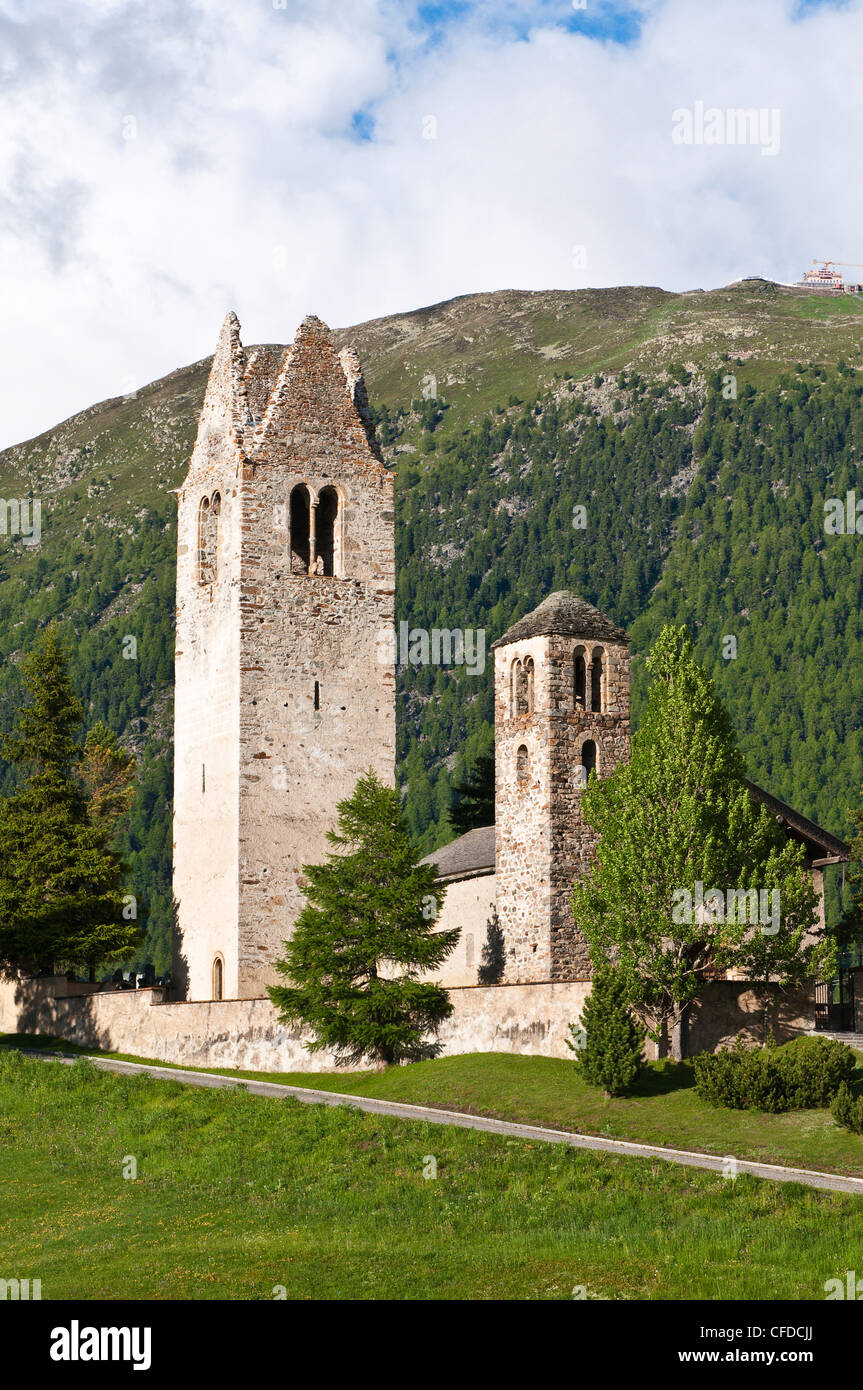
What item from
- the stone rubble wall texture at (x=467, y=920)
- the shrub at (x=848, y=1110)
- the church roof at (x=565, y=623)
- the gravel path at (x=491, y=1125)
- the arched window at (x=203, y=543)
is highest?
the arched window at (x=203, y=543)

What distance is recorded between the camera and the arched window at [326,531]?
5478 centimetres

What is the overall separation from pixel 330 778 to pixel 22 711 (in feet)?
37.0

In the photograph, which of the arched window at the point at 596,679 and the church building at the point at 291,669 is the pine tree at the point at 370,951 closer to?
the church building at the point at 291,669

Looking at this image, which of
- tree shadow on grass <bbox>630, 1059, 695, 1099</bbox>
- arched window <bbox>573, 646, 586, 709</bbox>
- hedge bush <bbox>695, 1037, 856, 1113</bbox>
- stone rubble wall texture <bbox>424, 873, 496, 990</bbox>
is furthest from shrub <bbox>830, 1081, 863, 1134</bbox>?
stone rubble wall texture <bbox>424, 873, 496, 990</bbox>

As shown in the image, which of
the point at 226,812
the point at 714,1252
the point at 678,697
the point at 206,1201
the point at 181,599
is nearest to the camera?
the point at 714,1252

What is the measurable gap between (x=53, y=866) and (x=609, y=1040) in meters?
23.2

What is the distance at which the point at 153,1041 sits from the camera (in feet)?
159

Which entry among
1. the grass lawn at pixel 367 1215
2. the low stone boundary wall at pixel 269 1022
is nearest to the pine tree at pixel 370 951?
the low stone boundary wall at pixel 269 1022

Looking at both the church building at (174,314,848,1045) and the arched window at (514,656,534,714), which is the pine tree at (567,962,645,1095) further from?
the arched window at (514,656,534,714)

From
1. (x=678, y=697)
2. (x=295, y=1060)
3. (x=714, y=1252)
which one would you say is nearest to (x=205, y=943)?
(x=295, y=1060)

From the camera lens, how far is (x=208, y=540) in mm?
55344

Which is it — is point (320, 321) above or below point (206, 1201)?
above

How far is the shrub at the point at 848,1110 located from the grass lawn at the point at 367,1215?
423 cm
